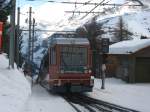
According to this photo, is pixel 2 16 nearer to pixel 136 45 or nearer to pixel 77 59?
pixel 77 59

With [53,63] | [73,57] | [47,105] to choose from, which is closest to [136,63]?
[73,57]

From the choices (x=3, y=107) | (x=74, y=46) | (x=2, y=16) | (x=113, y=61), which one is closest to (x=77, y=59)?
(x=74, y=46)

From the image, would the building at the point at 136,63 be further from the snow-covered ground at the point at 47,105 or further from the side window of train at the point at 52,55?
the snow-covered ground at the point at 47,105

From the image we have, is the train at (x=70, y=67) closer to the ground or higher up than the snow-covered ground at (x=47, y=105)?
higher up

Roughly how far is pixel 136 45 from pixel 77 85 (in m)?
18.1

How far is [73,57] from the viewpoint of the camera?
29016mm

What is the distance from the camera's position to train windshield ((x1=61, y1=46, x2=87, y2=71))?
28666mm

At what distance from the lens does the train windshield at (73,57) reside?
94.0 ft

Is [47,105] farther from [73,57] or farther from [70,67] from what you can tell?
[73,57]

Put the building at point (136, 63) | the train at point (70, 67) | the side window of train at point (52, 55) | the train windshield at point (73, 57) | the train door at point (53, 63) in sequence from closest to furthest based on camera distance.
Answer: the train at point (70, 67), the train door at point (53, 63), the train windshield at point (73, 57), the side window of train at point (52, 55), the building at point (136, 63)

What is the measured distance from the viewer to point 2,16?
3188 cm

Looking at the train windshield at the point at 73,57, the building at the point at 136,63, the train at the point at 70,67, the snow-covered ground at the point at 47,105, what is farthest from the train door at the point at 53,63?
the building at the point at 136,63

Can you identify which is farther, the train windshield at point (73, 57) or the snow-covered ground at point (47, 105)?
the train windshield at point (73, 57)

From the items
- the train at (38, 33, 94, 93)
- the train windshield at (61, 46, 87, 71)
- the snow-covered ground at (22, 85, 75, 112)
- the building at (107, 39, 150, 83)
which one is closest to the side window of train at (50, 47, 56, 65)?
the train at (38, 33, 94, 93)
